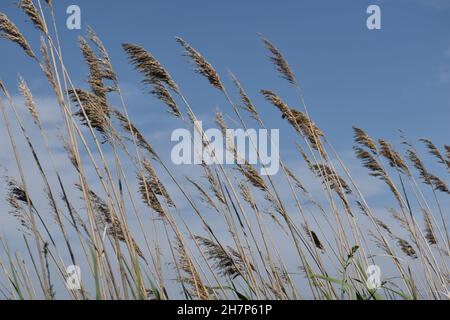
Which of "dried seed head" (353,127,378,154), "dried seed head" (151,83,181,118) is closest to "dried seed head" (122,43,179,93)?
"dried seed head" (151,83,181,118)

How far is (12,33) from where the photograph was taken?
3.27 m

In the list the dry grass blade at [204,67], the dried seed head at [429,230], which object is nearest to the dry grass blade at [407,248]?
the dried seed head at [429,230]

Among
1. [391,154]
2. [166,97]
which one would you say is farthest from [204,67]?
[391,154]

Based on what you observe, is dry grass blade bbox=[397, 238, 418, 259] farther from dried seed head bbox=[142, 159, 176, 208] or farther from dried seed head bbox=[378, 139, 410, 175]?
dried seed head bbox=[142, 159, 176, 208]

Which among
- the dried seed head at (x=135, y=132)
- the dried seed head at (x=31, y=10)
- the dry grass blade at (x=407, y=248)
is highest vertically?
the dried seed head at (x=31, y=10)

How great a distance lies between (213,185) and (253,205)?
0.30 metres

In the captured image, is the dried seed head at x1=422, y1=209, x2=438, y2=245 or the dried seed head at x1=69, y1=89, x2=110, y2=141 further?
the dried seed head at x1=422, y1=209, x2=438, y2=245

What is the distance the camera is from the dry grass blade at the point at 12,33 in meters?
3.26

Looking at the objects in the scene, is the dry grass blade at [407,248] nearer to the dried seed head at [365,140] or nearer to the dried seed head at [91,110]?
the dried seed head at [365,140]

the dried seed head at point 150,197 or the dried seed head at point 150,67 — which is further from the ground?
the dried seed head at point 150,67

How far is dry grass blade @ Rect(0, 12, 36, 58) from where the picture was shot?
3258mm
